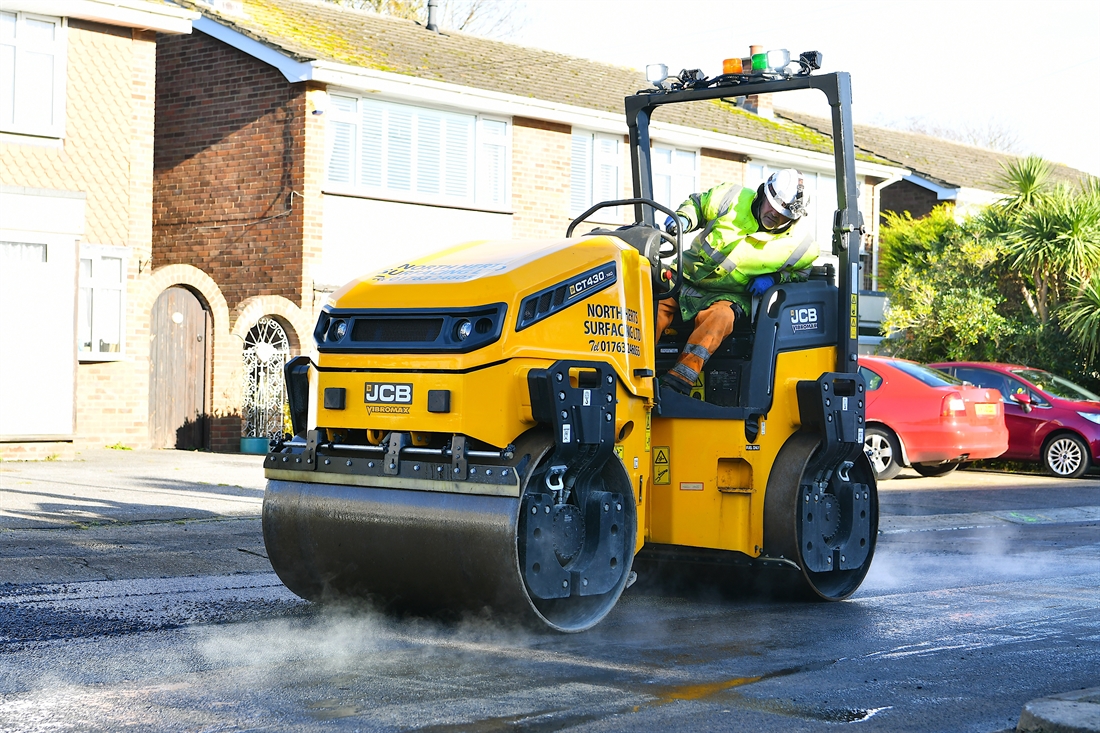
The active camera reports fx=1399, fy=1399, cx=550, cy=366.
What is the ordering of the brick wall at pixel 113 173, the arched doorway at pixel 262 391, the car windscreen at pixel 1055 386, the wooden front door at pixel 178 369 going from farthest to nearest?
the car windscreen at pixel 1055 386 → the arched doorway at pixel 262 391 → the wooden front door at pixel 178 369 → the brick wall at pixel 113 173

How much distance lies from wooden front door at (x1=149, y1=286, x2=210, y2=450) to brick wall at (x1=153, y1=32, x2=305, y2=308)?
2031 millimetres

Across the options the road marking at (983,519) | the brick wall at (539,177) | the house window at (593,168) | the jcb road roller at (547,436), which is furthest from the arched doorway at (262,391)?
the jcb road roller at (547,436)

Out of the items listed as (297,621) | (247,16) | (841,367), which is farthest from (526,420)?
(247,16)

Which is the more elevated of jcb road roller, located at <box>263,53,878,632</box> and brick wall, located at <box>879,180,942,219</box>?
brick wall, located at <box>879,180,942,219</box>

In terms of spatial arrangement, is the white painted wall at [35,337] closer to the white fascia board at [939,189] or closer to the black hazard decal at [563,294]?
the black hazard decal at [563,294]

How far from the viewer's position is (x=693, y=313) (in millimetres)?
7926

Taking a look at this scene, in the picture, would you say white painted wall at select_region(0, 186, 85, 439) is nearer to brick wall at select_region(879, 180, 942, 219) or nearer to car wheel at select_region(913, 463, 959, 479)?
car wheel at select_region(913, 463, 959, 479)

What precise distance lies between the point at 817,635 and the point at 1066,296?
728 inches

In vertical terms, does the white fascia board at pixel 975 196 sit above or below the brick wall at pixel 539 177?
above

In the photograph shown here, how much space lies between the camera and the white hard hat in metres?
7.64

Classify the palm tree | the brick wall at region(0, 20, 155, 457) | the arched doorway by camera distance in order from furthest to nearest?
the palm tree < the arched doorway < the brick wall at region(0, 20, 155, 457)

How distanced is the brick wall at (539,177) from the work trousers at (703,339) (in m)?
16.0

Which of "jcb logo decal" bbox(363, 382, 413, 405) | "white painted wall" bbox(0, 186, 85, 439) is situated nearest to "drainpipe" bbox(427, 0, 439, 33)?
"white painted wall" bbox(0, 186, 85, 439)

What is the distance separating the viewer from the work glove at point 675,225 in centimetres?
743
